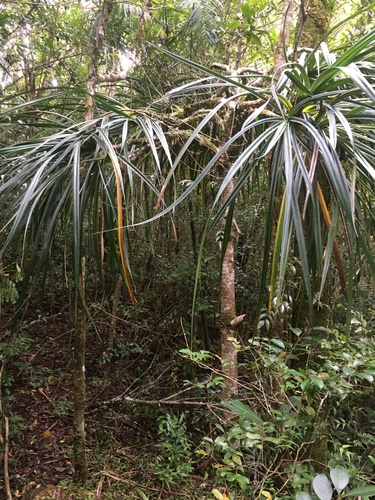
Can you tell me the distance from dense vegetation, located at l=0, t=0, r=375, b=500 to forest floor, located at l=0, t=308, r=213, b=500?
0.01 metres

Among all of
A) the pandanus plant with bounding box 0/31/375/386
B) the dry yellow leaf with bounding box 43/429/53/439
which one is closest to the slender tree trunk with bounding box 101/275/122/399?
the dry yellow leaf with bounding box 43/429/53/439

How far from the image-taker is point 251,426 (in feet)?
3.19

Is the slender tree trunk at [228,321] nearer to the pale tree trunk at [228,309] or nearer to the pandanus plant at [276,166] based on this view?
the pale tree trunk at [228,309]

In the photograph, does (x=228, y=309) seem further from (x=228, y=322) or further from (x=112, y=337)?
(x=112, y=337)

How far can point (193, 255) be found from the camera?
2047 mm

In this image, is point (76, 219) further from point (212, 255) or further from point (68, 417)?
point (68, 417)

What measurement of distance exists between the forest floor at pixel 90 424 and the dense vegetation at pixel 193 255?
0.4 inches

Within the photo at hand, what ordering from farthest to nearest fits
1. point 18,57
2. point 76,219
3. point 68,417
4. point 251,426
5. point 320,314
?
point 18,57 → point 68,417 → point 320,314 → point 251,426 → point 76,219

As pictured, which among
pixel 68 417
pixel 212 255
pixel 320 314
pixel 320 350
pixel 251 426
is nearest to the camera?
pixel 251 426

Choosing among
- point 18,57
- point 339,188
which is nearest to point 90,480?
point 339,188

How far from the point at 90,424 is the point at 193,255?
40.7 inches

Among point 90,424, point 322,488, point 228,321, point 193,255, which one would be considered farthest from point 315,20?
point 90,424

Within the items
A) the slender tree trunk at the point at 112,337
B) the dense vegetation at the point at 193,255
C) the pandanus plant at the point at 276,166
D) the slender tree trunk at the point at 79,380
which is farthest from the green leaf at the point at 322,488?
the slender tree trunk at the point at 112,337

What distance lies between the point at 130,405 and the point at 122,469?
1.31 ft
